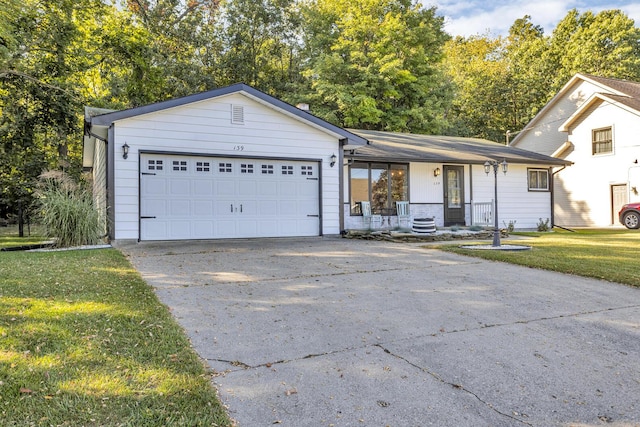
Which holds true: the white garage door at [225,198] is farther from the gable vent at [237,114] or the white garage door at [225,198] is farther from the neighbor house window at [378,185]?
the neighbor house window at [378,185]

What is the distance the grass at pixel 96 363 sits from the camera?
6.74 ft

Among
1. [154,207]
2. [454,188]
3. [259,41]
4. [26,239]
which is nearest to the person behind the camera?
[154,207]

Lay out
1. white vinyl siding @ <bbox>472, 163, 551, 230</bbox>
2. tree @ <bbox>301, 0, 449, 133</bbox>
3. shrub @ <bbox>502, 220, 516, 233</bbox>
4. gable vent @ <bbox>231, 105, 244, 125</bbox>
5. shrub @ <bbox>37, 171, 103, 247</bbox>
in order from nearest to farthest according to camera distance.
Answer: shrub @ <bbox>37, 171, 103, 247</bbox> < gable vent @ <bbox>231, 105, 244, 125</bbox> < shrub @ <bbox>502, 220, 516, 233</bbox> < white vinyl siding @ <bbox>472, 163, 551, 230</bbox> < tree @ <bbox>301, 0, 449, 133</bbox>

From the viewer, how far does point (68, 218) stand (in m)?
8.53

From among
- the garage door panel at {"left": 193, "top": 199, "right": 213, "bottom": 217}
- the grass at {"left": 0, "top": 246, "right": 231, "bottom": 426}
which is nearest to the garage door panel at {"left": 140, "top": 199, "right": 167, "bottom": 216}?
the garage door panel at {"left": 193, "top": 199, "right": 213, "bottom": 217}

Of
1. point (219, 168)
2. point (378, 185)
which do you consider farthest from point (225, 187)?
point (378, 185)

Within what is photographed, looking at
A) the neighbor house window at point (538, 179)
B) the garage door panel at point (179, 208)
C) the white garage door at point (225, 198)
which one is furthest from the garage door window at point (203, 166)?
the neighbor house window at point (538, 179)

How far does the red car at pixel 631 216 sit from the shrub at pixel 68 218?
57.1 feet

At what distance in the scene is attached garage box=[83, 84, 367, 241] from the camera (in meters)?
8.84

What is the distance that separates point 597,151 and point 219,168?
17082 millimetres

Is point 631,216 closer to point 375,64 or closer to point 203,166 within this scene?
point 375,64

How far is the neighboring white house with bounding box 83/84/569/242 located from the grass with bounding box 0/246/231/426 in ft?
15.7

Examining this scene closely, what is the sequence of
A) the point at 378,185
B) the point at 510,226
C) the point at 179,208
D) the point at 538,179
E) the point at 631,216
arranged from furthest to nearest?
1. the point at 631,216
2. the point at 538,179
3. the point at 510,226
4. the point at 378,185
5. the point at 179,208

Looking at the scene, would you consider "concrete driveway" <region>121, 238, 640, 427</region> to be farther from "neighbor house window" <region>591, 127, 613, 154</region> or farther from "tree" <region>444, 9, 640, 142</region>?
"tree" <region>444, 9, 640, 142</region>
